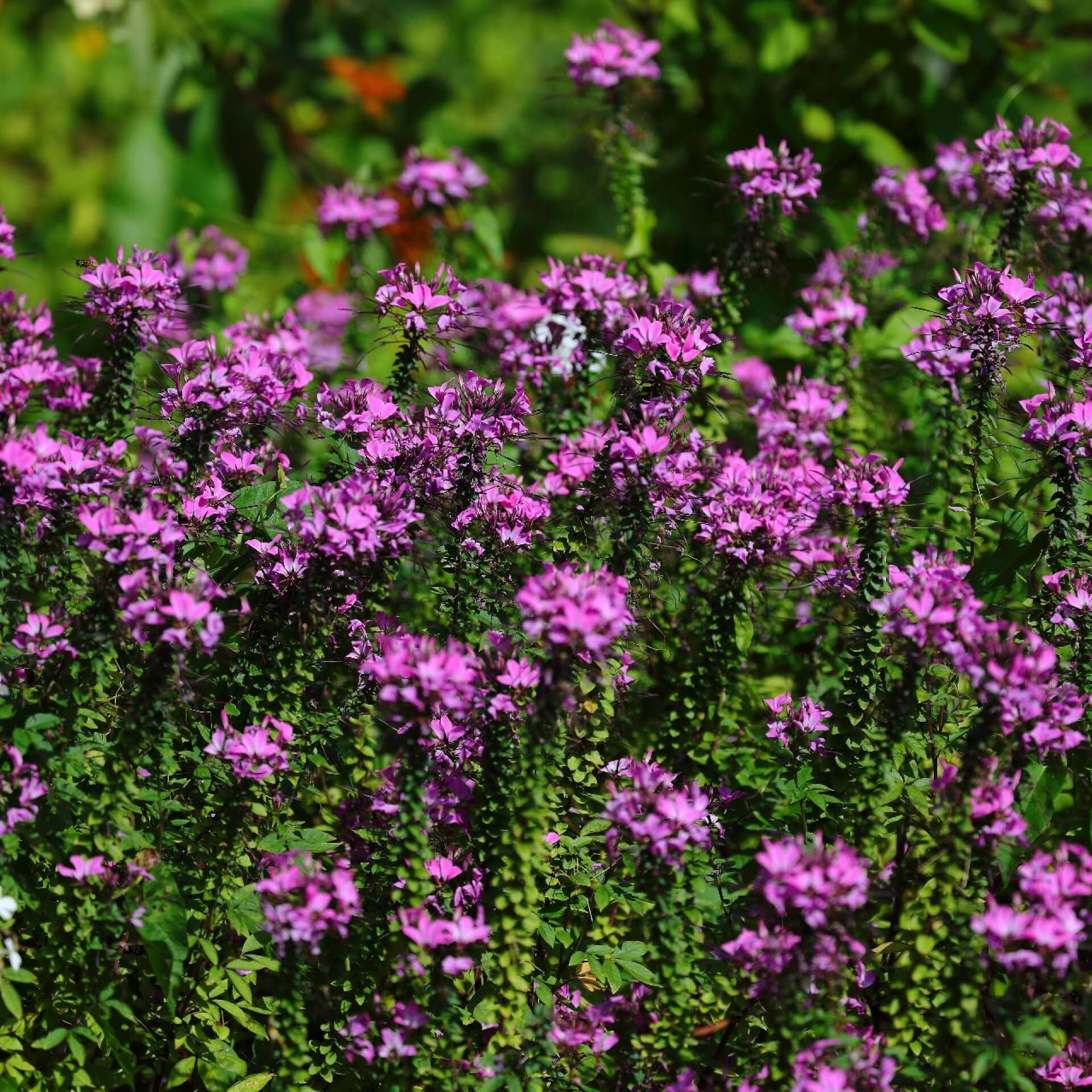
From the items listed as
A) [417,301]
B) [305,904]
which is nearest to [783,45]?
[417,301]

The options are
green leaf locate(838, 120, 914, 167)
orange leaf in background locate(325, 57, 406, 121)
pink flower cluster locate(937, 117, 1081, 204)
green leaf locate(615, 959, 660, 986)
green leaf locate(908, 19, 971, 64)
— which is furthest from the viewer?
orange leaf in background locate(325, 57, 406, 121)

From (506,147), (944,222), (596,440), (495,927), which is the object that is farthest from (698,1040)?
(506,147)

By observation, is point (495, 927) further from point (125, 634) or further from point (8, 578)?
point (8, 578)

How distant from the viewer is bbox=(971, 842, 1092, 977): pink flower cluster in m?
1.75

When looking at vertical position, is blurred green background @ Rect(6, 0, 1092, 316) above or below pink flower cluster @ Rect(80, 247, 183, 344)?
above

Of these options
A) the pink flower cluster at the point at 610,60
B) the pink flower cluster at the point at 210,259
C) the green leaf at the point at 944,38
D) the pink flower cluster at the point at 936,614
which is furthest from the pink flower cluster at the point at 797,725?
the green leaf at the point at 944,38

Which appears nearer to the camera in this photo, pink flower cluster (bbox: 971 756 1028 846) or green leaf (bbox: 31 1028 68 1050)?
pink flower cluster (bbox: 971 756 1028 846)

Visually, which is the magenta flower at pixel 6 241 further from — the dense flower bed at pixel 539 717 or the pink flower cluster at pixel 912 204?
the pink flower cluster at pixel 912 204

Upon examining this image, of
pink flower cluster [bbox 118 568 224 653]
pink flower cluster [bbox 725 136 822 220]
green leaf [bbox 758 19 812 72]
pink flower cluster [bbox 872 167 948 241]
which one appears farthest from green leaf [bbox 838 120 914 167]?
pink flower cluster [bbox 118 568 224 653]

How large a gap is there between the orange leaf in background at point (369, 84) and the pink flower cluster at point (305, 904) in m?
4.24

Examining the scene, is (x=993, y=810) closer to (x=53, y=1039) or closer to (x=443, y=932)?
(x=443, y=932)

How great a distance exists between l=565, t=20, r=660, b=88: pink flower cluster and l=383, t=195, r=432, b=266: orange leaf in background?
0.78 metres

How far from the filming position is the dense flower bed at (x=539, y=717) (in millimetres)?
1939

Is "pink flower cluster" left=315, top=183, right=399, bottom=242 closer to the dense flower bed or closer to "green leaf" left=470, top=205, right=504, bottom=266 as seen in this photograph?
"green leaf" left=470, top=205, right=504, bottom=266
